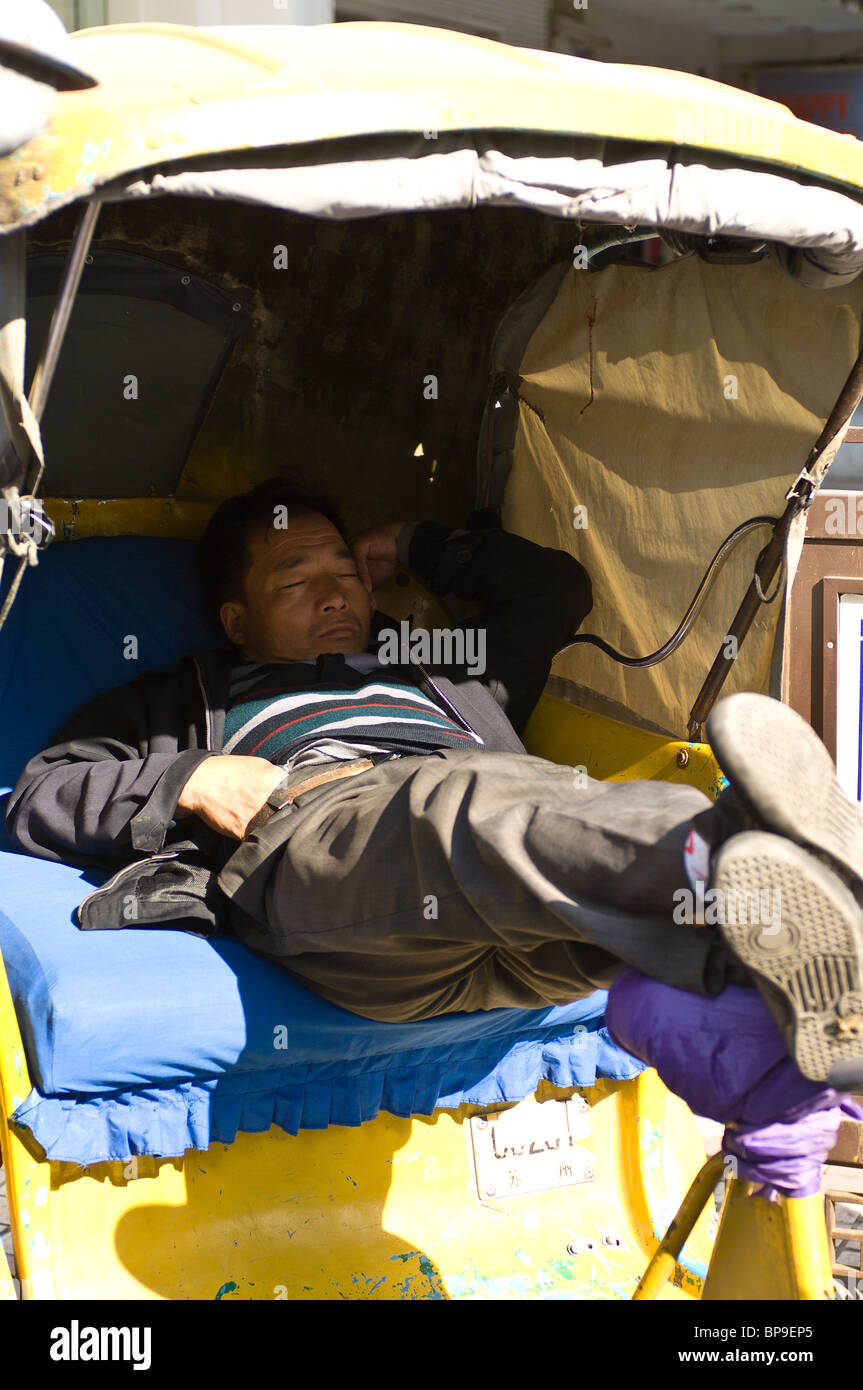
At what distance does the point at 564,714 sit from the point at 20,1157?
1490 millimetres

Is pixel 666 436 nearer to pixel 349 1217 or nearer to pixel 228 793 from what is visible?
pixel 228 793

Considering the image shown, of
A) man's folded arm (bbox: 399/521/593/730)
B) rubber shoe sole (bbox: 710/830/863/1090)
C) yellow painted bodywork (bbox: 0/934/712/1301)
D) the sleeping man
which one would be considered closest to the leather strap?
the sleeping man

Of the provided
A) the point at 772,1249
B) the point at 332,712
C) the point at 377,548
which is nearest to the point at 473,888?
the point at 772,1249

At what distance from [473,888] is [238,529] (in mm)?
1419

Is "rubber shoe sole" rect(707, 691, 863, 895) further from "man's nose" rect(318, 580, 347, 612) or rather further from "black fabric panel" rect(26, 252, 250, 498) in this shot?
"black fabric panel" rect(26, 252, 250, 498)

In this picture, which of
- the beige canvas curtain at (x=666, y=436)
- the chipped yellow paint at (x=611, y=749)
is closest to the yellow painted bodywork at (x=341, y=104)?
the beige canvas curtain at (x=666, y=436)

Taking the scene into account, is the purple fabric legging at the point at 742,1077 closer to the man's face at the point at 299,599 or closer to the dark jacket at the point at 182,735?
the dark jacket at the point at 182,735

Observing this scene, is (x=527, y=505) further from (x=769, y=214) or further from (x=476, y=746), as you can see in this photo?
(x=769, y=214)

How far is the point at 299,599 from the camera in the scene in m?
2.55

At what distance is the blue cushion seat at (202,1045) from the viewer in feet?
5.49

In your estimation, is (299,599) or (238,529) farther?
(238,529)

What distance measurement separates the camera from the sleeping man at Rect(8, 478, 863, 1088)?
1.18 m

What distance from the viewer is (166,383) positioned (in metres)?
2.86

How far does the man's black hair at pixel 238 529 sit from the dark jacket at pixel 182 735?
20 centimetres
